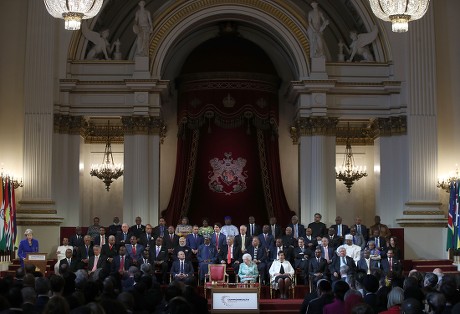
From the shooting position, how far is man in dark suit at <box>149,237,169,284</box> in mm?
20594

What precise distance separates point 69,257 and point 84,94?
5.88m

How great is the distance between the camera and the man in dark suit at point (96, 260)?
797 inches

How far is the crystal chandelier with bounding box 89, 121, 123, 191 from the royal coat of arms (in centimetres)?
273

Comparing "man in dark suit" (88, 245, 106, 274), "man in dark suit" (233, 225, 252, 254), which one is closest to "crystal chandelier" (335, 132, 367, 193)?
"man in dark suit" (233, 225, 252, 254)

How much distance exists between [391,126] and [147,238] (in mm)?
7554

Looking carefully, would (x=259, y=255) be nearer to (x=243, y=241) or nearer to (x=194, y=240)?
(x=243, y=241)

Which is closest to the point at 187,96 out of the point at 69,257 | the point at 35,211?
the point at 35,211

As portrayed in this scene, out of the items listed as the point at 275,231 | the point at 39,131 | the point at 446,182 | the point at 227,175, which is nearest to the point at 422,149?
the point at 446,182

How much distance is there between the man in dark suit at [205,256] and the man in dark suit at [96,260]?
88.2 inches

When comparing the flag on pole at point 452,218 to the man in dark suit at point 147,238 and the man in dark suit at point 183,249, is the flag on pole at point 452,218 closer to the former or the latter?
the man in dark suit at point 183,249

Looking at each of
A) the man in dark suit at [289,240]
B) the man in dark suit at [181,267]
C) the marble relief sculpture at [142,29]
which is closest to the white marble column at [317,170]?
the man in dark suit at [289,240]

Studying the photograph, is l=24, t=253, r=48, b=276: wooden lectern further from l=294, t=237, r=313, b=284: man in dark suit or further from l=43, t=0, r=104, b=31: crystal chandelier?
l=43, t=0, r=104, b=31: crystal chandelier

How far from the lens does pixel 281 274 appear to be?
781 inches

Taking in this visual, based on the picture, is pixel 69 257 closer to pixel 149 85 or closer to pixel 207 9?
pixel 149 85
